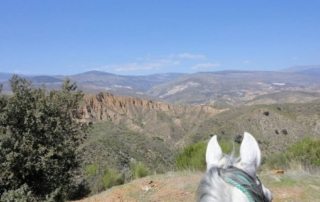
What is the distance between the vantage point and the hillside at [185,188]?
8967mm

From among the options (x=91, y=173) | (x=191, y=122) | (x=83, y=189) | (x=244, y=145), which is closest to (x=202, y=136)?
(x=191, y=122)

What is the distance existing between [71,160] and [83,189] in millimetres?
1754

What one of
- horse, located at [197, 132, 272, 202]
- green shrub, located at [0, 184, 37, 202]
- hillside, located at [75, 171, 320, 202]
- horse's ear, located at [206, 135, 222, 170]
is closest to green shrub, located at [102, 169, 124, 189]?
green shrub, located at [0, 184, 37, 202]

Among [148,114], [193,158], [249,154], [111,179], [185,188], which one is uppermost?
[249,154]

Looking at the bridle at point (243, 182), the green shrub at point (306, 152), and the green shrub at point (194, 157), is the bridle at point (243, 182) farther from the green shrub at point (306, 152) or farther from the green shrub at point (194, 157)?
the green shrub at point (306, 152)

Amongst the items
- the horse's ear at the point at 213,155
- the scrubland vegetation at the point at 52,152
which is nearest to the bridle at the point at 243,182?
the horse's ear at the point at 213,155

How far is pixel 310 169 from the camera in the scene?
36.6ft

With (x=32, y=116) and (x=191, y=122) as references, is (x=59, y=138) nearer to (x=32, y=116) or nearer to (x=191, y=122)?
(x=32, y=116)

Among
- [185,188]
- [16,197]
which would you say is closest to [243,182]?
[185,188]

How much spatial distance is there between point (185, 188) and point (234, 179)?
856cm

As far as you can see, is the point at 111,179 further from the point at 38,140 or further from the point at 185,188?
the point at 185,188

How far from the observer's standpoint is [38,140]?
54.7ft

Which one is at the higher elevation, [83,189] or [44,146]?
[44,146]

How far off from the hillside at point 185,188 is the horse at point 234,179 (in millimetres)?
7099
